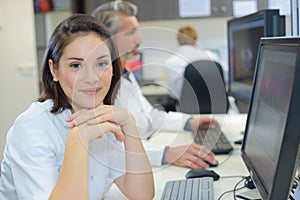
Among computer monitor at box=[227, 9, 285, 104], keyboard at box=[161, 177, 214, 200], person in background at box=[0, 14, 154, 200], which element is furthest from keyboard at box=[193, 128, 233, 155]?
person in background at box=[0, 14, 154, 200]

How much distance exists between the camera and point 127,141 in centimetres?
112

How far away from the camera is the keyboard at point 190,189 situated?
3.56 feet

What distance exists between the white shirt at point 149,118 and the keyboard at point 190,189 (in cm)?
16

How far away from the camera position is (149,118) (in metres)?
1.99

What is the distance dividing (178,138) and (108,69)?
677 millimetres

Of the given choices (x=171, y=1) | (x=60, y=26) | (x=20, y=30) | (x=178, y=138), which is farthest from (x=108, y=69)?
(x=171, y=1)

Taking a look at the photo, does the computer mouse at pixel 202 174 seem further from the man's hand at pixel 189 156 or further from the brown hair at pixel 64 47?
the brown hair at pixel 64 47

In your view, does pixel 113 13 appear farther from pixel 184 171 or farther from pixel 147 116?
pixel 184 171

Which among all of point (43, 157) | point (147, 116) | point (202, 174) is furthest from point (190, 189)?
point (147, 116)

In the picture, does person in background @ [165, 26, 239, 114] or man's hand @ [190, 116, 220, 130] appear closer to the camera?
person in background @ [165, 26, 239, 114]

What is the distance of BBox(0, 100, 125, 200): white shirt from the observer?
98 centimetres

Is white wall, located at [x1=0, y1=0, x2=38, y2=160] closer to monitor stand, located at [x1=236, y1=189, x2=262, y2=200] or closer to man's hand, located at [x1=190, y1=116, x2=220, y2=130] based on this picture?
man's hand, located at [x1=190, y1=116, x2=220, y2=130]

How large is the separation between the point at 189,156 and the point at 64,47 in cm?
60

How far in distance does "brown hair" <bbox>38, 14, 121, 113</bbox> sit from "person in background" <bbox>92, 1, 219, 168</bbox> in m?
→ 0.04
